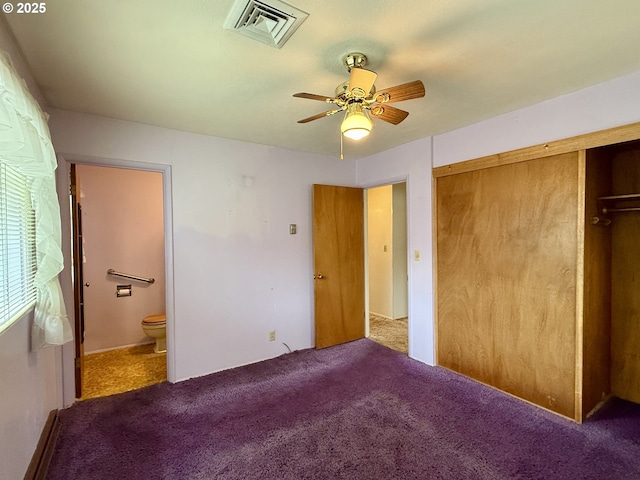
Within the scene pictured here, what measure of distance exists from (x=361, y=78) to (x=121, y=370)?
11.8 ft

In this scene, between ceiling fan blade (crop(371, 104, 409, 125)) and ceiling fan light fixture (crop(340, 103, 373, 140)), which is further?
ceiling fan blade (crop(371, 104, 409, 125))

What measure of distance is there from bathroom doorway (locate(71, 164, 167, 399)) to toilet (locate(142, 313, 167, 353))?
0.09 m

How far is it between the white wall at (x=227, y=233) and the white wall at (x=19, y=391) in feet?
1.98

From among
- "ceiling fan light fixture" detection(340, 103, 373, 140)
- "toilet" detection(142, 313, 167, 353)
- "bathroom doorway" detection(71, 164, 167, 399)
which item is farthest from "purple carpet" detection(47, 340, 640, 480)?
A: "ceiling fan light fixture" detection(340, 103, 373, 140)

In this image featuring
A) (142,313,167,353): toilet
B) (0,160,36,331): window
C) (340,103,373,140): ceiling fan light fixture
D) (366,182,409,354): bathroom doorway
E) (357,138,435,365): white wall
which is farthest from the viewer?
(366,182,409,354): bathroom doorway

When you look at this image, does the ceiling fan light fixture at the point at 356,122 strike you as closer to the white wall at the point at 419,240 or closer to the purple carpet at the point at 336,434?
the white wall at the point at 419,240

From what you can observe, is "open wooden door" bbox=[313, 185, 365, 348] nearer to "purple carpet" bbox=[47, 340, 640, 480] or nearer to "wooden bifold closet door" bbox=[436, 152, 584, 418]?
"purple carpet" bbox=[47, 340, 640, 480]

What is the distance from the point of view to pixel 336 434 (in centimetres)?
211

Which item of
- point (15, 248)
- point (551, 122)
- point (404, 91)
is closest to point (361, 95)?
point (404, 91)

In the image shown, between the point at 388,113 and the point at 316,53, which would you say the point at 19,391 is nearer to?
the point at 316,53

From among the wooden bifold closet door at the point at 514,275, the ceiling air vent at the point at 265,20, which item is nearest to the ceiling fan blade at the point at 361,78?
the ceiling air vent at the point at 265,20

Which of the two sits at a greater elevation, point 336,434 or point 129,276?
point 129,276

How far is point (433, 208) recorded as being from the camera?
124 inches

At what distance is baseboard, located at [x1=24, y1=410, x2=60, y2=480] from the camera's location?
169 cm
